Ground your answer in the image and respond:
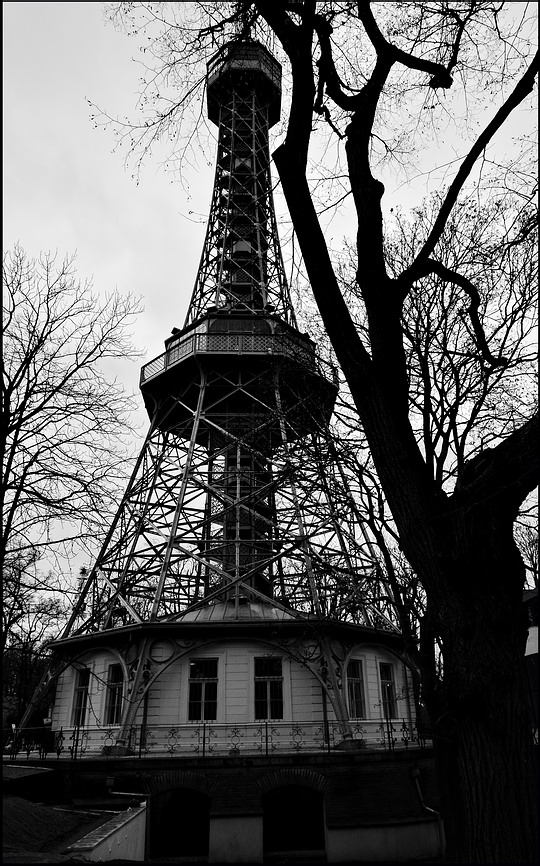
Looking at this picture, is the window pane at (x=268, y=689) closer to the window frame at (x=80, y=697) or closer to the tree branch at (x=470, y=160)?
the window frame at (x=80, y=697)

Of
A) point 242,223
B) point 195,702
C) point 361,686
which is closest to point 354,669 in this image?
point 361,686

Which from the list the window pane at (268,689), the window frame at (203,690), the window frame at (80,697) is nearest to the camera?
the window frame at (203,690)

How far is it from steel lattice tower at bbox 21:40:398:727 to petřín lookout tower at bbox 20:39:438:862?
4.6 inches

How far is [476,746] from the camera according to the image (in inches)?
198

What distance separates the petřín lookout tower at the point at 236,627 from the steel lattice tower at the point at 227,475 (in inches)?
4.6

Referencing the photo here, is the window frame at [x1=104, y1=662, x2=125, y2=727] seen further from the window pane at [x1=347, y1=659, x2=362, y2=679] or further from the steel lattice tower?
the window pane at [x1=347, y1=659, x2=362, y2=679]

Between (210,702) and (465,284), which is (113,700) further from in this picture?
(465,284)

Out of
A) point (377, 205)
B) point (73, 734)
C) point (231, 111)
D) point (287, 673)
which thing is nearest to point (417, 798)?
point (287, 673)

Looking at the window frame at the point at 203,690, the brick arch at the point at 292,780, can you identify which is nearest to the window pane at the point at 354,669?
the window frame at the point at 203,690

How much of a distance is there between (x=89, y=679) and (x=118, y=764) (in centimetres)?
610

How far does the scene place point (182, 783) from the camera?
15.9 m

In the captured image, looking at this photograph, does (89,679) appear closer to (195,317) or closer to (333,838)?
(333,838)

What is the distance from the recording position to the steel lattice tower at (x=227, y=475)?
21766 mm

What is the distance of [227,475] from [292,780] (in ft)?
39.6
